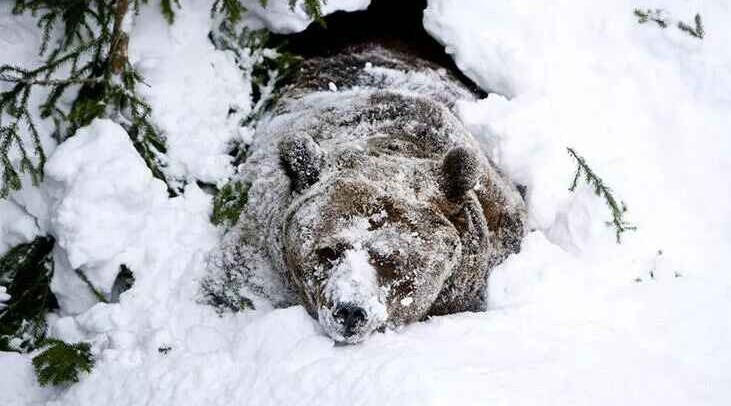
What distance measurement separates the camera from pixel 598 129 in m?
5.98

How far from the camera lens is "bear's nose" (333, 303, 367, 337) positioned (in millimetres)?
3682

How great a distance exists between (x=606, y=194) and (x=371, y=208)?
72.3 inches

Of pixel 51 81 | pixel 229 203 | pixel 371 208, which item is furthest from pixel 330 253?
pixel 51 81

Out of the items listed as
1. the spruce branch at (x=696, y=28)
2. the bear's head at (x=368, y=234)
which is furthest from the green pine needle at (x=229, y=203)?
the spruce branch at (x=696, y=28)

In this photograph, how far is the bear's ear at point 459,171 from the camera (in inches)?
176

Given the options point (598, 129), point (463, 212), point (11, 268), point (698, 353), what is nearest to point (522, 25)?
point (598, 129)

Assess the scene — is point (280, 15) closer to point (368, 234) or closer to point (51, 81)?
point (51, 81)

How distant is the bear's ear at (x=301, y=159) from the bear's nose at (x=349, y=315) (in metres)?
1.14

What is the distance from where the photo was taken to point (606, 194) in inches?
204

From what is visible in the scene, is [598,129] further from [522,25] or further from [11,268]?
[11,268]

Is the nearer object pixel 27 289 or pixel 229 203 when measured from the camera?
pixel 27 289

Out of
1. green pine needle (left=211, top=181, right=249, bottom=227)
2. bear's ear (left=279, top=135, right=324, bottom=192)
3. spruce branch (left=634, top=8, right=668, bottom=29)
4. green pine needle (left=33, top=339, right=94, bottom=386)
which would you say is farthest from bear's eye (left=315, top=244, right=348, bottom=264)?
spruce branch (left=634, top=8, right=668, bottom=29)

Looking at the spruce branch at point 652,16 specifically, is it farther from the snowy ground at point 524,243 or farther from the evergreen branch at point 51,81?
the evergreen branch at point 51,81

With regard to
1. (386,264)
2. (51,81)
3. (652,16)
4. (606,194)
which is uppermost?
(51,81)
